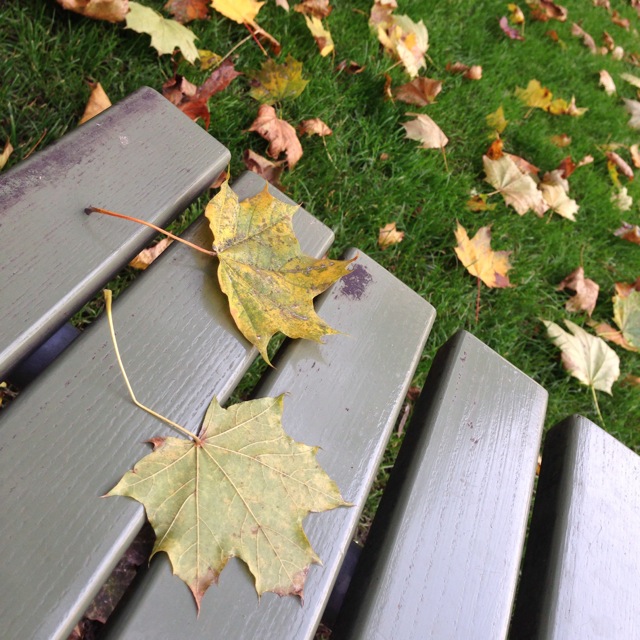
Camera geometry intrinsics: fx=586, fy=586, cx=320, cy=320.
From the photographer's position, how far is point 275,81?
163 centimetres

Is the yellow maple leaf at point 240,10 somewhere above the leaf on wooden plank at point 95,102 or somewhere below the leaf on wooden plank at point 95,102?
above

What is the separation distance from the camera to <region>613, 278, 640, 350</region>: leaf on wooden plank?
184 cm

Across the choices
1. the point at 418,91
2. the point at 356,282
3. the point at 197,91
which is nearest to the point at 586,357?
the point at 418,91

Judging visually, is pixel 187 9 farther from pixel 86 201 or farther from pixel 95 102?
pixel 86 201

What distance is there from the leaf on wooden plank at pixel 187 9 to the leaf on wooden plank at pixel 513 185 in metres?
0.98

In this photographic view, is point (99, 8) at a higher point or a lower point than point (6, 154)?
higher

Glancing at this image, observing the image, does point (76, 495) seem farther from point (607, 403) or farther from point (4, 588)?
point (607, 403)

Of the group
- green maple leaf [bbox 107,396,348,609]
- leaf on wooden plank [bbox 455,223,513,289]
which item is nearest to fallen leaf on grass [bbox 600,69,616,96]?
leaf on wooden plank [bbox 455,223,513,289]

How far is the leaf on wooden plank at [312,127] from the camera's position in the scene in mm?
1650

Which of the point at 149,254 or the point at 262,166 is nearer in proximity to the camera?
the point at 149,254

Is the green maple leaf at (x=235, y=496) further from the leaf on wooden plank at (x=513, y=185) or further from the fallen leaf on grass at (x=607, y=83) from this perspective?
the fallen leaf on grass at (x=607, y=83)

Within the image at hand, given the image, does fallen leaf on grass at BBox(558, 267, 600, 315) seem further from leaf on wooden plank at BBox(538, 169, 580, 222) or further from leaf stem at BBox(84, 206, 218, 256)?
leaf stem at BBox(84, 206, 218, 256)

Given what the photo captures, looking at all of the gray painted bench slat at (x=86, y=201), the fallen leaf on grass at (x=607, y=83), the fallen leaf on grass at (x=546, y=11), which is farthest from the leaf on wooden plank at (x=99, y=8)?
the fallen leaf on grass at (x=607, y=83)

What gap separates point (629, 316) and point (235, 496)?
5.39 feet
